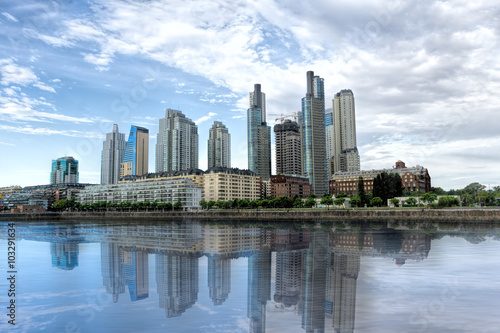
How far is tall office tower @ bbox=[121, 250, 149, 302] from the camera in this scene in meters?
20.5

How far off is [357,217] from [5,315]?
3908 inches

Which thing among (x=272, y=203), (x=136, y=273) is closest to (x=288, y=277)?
(x=136, y=273)

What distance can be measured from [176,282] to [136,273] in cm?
477

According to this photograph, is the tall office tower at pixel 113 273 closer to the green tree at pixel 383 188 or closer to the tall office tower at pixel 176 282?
the tall office tower at pixel 176 282

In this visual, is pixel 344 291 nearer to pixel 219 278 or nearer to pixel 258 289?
pixel 258 289

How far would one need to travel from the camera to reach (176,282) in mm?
23094

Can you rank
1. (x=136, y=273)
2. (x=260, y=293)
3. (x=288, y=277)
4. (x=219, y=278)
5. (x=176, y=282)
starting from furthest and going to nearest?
(x=136, y=273) < (x=219, y=278) < (x=288, y=277) < (x=176, y=282) < (x=260, y=293)

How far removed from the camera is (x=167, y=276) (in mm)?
25000

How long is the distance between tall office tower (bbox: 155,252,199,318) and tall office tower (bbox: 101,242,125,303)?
2298 millimetres

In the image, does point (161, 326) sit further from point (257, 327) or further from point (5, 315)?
point (5, 315)

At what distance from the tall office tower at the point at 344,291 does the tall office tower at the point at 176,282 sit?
280 inches

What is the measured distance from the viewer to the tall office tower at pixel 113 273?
21.4m

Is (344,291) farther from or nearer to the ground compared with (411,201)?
nearer to the ground

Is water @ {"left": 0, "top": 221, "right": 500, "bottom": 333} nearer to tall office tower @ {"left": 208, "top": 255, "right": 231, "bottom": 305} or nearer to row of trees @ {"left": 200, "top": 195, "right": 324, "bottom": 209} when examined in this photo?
tall office tower @ {"left": 208, "top": 255, "right": 231, "bottom": 305}
